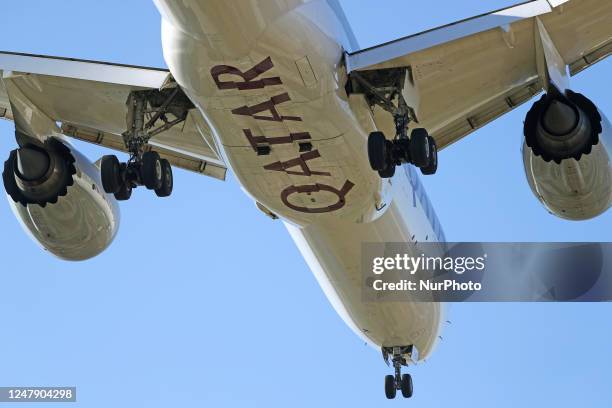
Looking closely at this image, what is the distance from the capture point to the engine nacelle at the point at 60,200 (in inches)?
1069

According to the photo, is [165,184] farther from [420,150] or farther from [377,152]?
[420,150]

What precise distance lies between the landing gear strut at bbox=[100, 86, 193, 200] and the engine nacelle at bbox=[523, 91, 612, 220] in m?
6.23

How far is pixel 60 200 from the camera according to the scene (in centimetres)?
2747

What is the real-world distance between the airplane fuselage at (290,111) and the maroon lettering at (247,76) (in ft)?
0.07

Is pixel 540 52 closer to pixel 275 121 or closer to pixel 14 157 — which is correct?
pixel 275 121

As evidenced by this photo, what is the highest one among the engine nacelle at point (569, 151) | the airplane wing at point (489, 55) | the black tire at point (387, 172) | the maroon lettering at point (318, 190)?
the airplane wing at point (489, 55)

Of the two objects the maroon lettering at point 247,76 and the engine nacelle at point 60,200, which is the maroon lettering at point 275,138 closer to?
the maroon lettering at point 247,76

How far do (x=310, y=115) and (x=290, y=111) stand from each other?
395mm

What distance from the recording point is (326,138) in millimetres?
23891

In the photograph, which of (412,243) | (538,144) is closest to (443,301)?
(412,243)

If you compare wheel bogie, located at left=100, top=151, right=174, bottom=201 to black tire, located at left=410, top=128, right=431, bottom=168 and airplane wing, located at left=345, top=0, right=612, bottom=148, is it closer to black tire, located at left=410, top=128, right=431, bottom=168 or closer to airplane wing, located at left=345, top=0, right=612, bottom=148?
airplane wing, located at left=345, top=0, right=612, bottom=148

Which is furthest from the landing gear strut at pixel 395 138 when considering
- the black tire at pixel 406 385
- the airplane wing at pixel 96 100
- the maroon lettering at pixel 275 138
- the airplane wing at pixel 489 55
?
the black tire at pixel 406 385

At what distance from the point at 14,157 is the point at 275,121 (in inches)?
246

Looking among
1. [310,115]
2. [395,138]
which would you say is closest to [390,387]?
[395,138]
